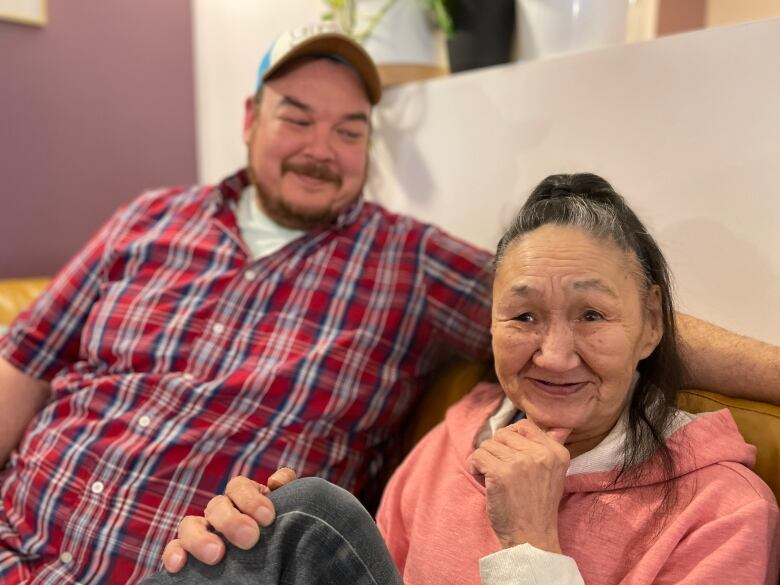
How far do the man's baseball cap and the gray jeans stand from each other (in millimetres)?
998

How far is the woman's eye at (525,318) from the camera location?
1.00 meters

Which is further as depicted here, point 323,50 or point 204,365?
point 323,50

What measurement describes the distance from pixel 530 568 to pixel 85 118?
221 centimetres

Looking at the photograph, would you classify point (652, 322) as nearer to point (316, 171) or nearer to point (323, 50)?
point (316, 171)

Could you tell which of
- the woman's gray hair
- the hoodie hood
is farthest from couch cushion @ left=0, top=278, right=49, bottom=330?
the hoodie hood

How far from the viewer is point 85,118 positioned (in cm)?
247

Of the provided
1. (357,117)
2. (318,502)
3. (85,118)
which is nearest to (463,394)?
(318,502)

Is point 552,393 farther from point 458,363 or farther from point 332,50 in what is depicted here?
point 332,50

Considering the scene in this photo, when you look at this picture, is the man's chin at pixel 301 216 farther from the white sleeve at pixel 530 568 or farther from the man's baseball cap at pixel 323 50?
the white sleeve at pixel 530 568

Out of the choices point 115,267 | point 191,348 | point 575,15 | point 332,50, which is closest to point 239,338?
point 191,348

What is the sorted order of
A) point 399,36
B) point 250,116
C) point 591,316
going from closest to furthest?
point 591,316
point 250,116
point 399,36

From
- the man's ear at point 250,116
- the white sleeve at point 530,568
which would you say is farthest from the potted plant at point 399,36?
the white sleeve at point 530,568

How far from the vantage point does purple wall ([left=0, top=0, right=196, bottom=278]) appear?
233 centimetres

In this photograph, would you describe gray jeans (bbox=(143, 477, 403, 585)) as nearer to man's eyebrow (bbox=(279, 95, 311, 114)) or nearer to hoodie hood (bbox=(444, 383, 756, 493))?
hoodie hood (bbox=(444, 383, 756, 493))
